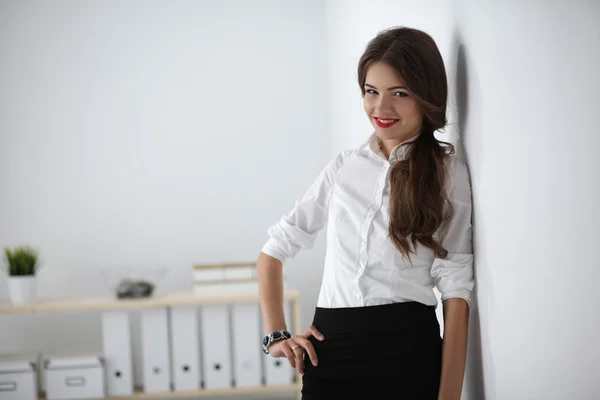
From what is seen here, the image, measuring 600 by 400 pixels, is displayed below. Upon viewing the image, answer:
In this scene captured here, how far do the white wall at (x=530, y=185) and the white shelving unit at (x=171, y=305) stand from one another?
5.46ft

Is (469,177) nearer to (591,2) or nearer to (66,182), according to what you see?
(591,2)

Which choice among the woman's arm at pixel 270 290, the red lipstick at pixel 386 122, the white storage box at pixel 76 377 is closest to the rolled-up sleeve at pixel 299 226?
the woman's arm at pixel 270 290

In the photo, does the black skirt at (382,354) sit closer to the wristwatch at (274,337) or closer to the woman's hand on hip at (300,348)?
the woman's hand on hip at (300,348)

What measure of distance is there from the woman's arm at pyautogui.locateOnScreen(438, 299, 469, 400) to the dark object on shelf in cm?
215

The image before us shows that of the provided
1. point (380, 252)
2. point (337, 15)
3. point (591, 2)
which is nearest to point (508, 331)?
point (380, 252)

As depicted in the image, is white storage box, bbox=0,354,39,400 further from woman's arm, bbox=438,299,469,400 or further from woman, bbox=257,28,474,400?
woman's arm, bbox=438,299,469,400

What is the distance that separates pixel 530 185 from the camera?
1.10m

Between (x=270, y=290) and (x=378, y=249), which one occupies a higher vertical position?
(x=378, y=249)

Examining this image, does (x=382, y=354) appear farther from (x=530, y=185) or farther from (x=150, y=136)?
(x=150, y=136)

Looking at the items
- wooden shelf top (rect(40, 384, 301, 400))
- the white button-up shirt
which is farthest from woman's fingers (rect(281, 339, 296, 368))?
wooden shelf top (rect(40, 384, 301, 400))

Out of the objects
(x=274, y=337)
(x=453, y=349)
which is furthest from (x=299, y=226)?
(x=453, y=349)

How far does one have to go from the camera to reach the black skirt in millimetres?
1312

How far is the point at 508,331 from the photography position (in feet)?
4.02

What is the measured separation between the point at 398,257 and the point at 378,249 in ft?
0.14
